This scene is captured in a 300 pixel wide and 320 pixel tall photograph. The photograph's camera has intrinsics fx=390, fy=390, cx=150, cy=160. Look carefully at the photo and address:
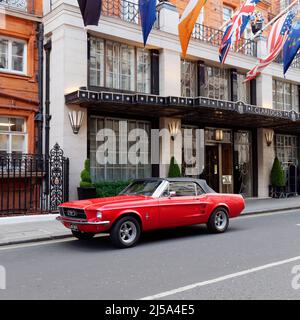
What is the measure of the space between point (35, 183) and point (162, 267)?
8.06m

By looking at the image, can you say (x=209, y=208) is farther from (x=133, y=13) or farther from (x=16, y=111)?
(x=133, y=13)

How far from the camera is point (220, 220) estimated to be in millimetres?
10234

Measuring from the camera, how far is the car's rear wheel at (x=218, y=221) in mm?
9953

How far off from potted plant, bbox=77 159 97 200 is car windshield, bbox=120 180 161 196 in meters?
3.33

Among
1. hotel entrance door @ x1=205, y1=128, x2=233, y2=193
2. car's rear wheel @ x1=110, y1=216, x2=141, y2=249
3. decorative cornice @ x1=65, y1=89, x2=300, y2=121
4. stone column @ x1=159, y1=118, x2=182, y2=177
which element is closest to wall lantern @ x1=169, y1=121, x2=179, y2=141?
stone column @ x1=159, y1=118, x2=182, y2=177

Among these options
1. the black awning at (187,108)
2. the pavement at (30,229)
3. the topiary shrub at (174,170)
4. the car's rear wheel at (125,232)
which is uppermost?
the black awning at (187,108)

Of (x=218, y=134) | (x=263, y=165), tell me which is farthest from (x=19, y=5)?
(x=263, y=165)

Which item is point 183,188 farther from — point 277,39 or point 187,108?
point 277,39

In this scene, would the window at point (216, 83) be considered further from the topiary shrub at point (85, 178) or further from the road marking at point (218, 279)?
the road marking at point (218, 279)

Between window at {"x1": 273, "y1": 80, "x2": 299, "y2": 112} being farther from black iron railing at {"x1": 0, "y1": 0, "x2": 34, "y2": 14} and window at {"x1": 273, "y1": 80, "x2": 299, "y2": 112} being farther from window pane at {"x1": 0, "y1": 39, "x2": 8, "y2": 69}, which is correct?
window pane at {"x1": 0, "y1": 39, "x2": 8, "y2": 69}

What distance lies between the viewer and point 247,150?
2048 centimetres

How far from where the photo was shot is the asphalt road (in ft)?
17.2

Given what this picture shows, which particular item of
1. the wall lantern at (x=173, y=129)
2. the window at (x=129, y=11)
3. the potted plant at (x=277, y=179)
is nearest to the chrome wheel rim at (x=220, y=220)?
the wall lantern at (x=173, y=129)

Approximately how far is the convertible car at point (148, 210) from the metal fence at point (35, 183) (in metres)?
3.87
